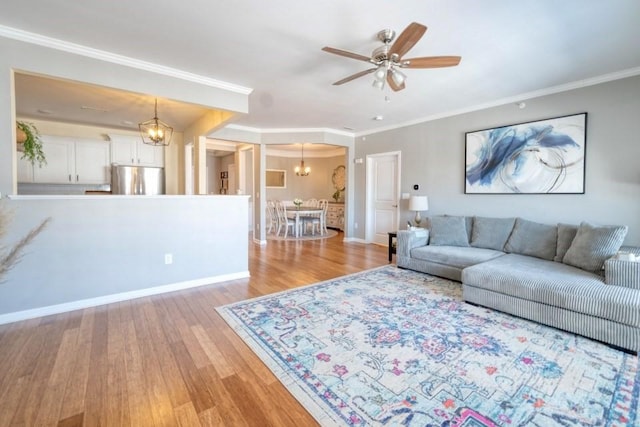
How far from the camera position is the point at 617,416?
1.52 metres

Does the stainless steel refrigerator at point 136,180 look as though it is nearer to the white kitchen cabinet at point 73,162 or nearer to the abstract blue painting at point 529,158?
the white kitchen cabinet at point 73,162

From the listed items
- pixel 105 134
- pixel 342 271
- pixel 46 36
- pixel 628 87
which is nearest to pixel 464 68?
pixel 628 87

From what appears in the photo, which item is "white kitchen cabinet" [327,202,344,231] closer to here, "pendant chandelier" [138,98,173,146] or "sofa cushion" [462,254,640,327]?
"pendant chandelier" [138,98,173,146]

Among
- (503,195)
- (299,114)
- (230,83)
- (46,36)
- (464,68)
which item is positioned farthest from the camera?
(299,114)

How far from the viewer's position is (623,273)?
93.1 inches

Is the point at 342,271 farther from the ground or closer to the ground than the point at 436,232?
closer to the ground

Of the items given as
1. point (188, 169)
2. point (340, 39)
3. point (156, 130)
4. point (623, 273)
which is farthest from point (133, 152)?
point (623, 273)

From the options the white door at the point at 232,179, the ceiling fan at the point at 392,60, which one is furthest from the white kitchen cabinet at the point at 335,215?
the ceiling fan at the point at 392,60

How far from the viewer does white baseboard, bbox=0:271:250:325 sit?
8.59 ft

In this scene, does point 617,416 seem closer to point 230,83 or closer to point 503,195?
point 503,195

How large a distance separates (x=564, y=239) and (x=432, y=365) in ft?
8.56

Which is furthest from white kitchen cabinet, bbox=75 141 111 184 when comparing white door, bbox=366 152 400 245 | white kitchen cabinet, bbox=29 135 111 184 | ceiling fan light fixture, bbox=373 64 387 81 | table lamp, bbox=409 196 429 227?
table lamp, bbox=409 196 429 227

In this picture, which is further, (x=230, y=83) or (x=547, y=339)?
(x=230, y=83)

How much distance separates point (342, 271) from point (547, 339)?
2.53 m
